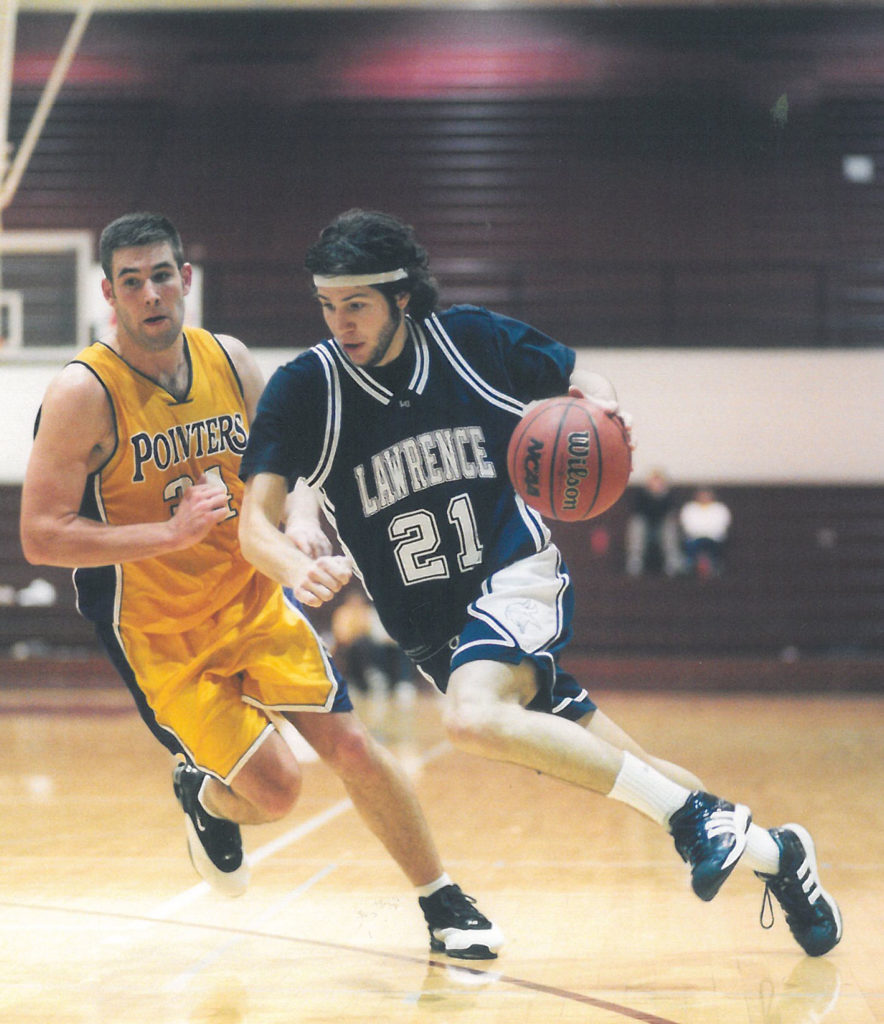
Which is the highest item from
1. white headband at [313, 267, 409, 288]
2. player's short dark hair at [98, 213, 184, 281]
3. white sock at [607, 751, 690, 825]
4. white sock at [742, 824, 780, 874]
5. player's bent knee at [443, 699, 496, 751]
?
player's short dark hair at [98, 213, 184, 281]

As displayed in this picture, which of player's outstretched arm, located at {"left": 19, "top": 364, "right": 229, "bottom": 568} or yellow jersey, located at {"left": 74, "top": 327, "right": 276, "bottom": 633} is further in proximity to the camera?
yellow jersey, located at {"left": 74, "top": 327, "right": 276, "bottom": 633}

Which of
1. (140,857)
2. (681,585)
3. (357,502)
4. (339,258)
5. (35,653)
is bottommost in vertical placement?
(35,653)

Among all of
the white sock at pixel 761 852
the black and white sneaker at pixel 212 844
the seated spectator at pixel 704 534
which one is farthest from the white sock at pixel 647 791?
the seated spectator at pixel 704 534

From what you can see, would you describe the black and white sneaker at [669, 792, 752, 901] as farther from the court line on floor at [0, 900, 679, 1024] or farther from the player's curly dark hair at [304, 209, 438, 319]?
the player's curly dark hair at [304, 209, 438, 319]

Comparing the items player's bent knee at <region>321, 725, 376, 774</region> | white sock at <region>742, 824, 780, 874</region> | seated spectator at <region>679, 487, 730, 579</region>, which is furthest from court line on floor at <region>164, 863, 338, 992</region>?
seated spectator at <region>679, 487, 730, 579</region>

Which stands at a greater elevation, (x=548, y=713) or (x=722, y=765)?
(x=548, y=713)

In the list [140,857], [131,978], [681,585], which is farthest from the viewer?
[681,585]

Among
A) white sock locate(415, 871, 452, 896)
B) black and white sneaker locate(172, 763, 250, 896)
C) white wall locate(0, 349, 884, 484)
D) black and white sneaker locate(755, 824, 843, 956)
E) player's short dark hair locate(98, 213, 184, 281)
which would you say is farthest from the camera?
white wall locate(0, 349, 884, 484)

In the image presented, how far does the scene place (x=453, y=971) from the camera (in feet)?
10.7

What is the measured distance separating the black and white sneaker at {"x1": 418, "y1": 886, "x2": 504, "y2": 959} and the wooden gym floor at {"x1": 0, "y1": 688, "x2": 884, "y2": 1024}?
50 mm

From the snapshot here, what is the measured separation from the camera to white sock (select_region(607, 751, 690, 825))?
3.04 metres

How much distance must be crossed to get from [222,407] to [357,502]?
0.52 m

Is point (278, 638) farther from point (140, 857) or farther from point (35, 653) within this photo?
point (35, 653)

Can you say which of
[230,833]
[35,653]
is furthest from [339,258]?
[35,653]
